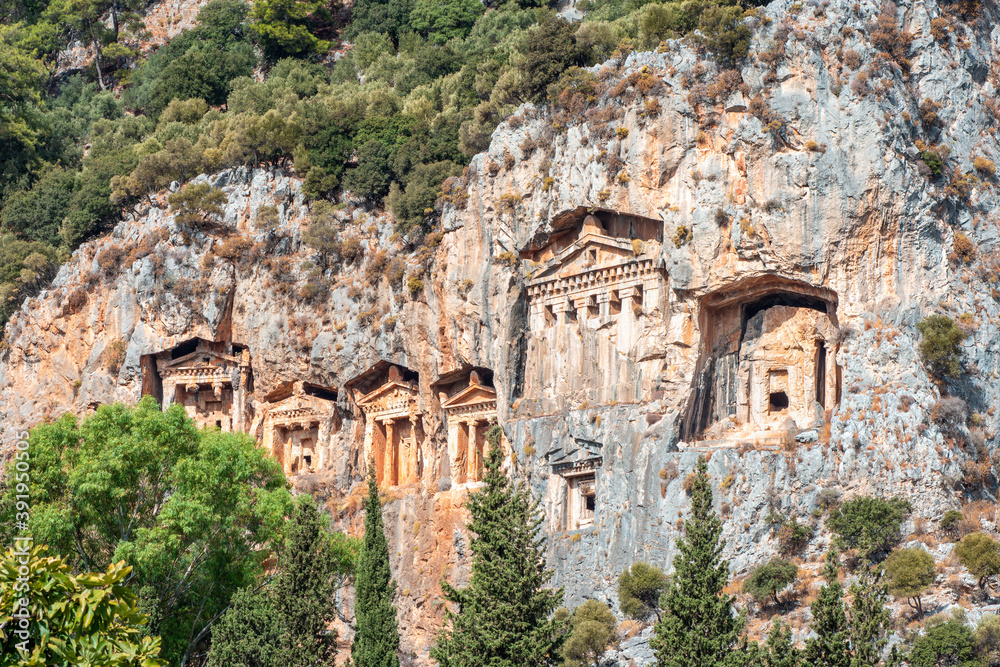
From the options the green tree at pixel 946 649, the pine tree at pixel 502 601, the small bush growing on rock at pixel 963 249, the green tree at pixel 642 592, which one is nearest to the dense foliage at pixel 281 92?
the small bush growing on rock at pixel 963 249

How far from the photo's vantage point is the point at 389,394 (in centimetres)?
6075

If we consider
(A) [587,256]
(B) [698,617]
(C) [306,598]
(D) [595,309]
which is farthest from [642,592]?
(A) [587,256]

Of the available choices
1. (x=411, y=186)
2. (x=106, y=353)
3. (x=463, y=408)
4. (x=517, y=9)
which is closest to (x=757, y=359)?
(x=463, y=408)

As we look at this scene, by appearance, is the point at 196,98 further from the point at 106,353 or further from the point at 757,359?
the point at 757,359

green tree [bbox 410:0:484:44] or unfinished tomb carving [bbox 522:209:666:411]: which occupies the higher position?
green tree [bbox 410:0:484:44]

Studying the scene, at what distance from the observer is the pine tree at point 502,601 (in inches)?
1438

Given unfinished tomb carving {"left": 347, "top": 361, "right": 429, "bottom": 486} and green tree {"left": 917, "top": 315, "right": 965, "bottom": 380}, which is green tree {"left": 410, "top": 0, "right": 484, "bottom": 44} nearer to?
unfinished tomb carving {"left": 347, "top": 361, "right": 429, "bottom": 486}

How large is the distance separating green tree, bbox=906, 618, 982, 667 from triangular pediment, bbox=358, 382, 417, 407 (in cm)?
2689

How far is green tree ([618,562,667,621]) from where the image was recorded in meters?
44.3

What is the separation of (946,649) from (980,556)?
437 centimetres

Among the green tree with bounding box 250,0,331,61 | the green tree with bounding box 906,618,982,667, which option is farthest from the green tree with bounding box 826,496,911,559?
the green tree with bounding box 250,0,331,61

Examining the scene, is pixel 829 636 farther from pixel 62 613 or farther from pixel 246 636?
pixel 62 613

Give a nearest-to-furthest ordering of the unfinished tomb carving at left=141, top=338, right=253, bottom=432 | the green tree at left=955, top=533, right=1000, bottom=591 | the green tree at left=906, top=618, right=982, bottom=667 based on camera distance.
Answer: the green tree at left=906, top=618, right=982, bottom=667 < the green tree at left=955, top=533, right=1000, bottom=591 < the unfinished tomb carving at left=141, top=338, right=253, bottom=432

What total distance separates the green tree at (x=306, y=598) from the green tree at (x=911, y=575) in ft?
51.3
